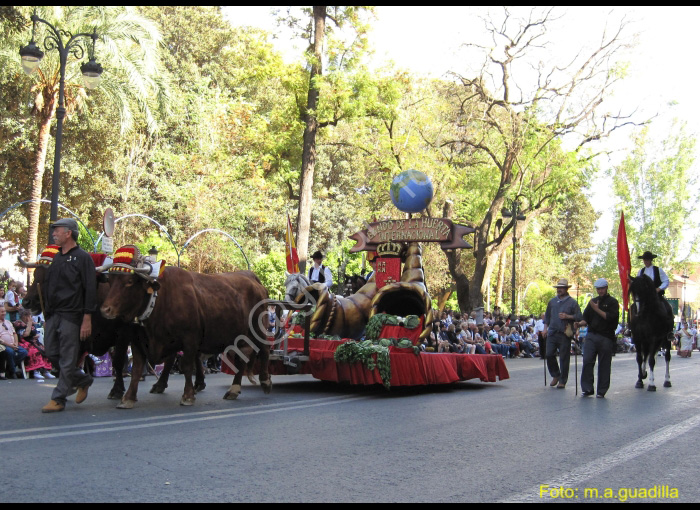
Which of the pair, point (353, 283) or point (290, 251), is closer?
point (290, 251)

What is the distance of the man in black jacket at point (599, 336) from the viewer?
1302 cm

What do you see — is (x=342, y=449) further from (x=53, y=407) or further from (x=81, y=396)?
(x=81, y=396)

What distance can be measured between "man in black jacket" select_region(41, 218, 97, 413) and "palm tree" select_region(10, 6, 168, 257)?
1788 cm

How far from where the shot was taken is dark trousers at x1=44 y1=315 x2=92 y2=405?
9.12m

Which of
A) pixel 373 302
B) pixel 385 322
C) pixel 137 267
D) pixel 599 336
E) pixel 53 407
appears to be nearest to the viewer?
pixel 53 407

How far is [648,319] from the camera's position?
1449cm

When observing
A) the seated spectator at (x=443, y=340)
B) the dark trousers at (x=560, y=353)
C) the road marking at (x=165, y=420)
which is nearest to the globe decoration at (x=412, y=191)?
the dark trousers at (x=560, y=353)

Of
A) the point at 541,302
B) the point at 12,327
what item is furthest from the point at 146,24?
the point at 541,302

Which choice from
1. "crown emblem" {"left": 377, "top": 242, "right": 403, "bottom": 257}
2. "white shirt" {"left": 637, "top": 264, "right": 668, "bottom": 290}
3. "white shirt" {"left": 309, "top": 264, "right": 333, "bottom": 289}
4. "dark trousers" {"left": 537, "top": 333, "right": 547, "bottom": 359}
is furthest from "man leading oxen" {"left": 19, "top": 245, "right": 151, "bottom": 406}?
"white shirt" {"left": 637, "top": 264, "right": 668, "bottom": 290}

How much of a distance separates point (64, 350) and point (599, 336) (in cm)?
862

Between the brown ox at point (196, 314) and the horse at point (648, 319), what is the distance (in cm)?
713

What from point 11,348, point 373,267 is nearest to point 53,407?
point 11,348

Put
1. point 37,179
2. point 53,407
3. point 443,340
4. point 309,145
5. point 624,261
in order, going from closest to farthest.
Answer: point 53,407
point 624,261
point 443,340
point 309,145
point 37,179

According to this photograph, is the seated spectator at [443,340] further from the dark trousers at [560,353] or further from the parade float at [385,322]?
the parade float at [385,322]
